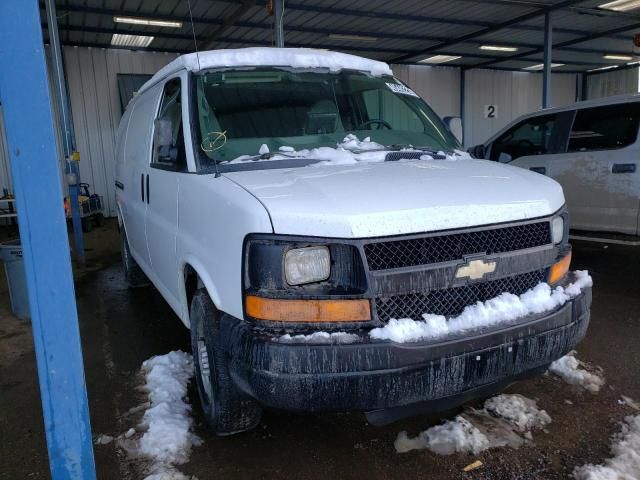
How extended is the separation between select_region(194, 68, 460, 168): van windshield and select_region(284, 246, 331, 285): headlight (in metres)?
0.90

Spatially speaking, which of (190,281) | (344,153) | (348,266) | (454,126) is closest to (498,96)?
(454,126)

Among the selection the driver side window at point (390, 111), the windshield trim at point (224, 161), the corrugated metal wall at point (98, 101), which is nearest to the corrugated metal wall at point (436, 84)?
the corrugated metal wall at point (98, 101)

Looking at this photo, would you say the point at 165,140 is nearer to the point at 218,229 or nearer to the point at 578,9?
the point at 218,229

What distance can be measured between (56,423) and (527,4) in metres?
12.1

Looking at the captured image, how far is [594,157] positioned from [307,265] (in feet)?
15.6

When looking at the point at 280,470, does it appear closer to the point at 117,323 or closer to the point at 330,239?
the point at 330,239

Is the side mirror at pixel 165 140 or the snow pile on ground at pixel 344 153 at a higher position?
the side mirror at pixel 165 140

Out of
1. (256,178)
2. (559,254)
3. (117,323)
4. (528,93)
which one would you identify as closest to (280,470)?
(256,178)

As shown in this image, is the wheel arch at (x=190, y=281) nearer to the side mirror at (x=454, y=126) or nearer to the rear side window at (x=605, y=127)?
the side mirror at (x=454, y=126)

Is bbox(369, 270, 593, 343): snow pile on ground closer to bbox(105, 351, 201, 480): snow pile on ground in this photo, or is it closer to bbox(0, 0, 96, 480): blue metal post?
bbox(0, 0, 96, 480): blue metal post

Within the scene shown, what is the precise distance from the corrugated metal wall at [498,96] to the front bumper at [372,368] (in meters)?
17.8

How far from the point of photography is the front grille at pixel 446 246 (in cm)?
203

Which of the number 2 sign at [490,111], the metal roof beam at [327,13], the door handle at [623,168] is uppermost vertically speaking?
the metal roof beam at [327,13]

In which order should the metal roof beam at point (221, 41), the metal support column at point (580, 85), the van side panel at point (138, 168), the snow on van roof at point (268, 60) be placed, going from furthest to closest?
the metal support column at point (580, 85) → the metal roof beam at point (221, 41) → the van side panel at point (138, 168) → the snow on van roof at point (268, 60)
